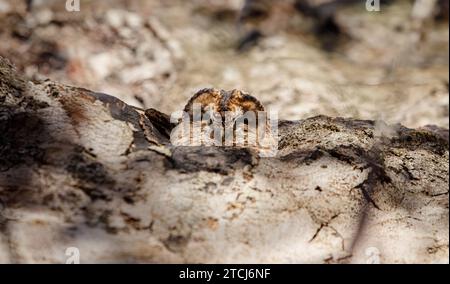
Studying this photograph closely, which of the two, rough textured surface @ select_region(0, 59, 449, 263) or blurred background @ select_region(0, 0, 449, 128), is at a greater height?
blurred background @ select_region(0, 0, 449, 128)

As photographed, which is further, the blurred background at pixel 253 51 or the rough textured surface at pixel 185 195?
the blurred background at pixel 253 51

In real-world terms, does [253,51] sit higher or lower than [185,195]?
higher

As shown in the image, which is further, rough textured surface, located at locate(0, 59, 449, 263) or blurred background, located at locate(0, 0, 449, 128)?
blurred background, located at locate(0, 0, 449, 128)

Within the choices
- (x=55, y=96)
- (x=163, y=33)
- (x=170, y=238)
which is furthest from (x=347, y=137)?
(x=163, y=33)

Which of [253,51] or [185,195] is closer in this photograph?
[185,195]

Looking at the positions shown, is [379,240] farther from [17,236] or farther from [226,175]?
[17,236]

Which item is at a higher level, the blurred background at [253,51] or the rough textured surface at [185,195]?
the blurred background at [253,51]
